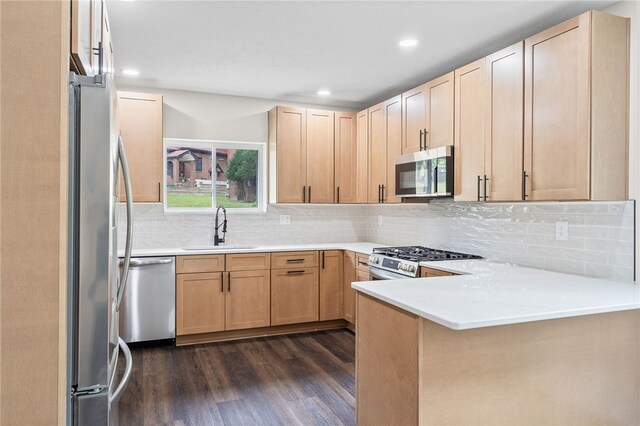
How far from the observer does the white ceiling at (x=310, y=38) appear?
2557 mm

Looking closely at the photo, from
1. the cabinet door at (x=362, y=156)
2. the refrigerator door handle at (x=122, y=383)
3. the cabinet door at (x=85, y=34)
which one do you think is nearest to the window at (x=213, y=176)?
the cabinet door at (x=362, y=156)

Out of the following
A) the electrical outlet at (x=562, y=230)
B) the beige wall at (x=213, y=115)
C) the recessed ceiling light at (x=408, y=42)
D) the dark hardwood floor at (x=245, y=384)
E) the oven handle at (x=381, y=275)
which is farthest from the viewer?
the beige wall at (x=213, y=115)

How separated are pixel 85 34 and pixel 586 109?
7.80 feet

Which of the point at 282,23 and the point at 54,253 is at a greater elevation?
the point at 282,23

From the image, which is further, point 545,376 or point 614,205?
point 614,205

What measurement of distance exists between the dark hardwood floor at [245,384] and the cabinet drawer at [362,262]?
71 cm

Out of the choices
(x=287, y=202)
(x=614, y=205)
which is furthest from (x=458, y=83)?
(x=287, y=202)

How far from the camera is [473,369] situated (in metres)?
1.84

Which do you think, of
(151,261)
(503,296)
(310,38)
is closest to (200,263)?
(151,261)

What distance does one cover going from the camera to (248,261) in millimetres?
4172

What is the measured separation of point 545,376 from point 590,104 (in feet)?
4.61

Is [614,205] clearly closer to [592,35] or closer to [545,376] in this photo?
[592,35]

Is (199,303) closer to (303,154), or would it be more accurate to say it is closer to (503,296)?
(303,154)

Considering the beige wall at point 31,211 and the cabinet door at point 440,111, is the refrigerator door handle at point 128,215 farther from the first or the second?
the cabinet door at point 440,111
